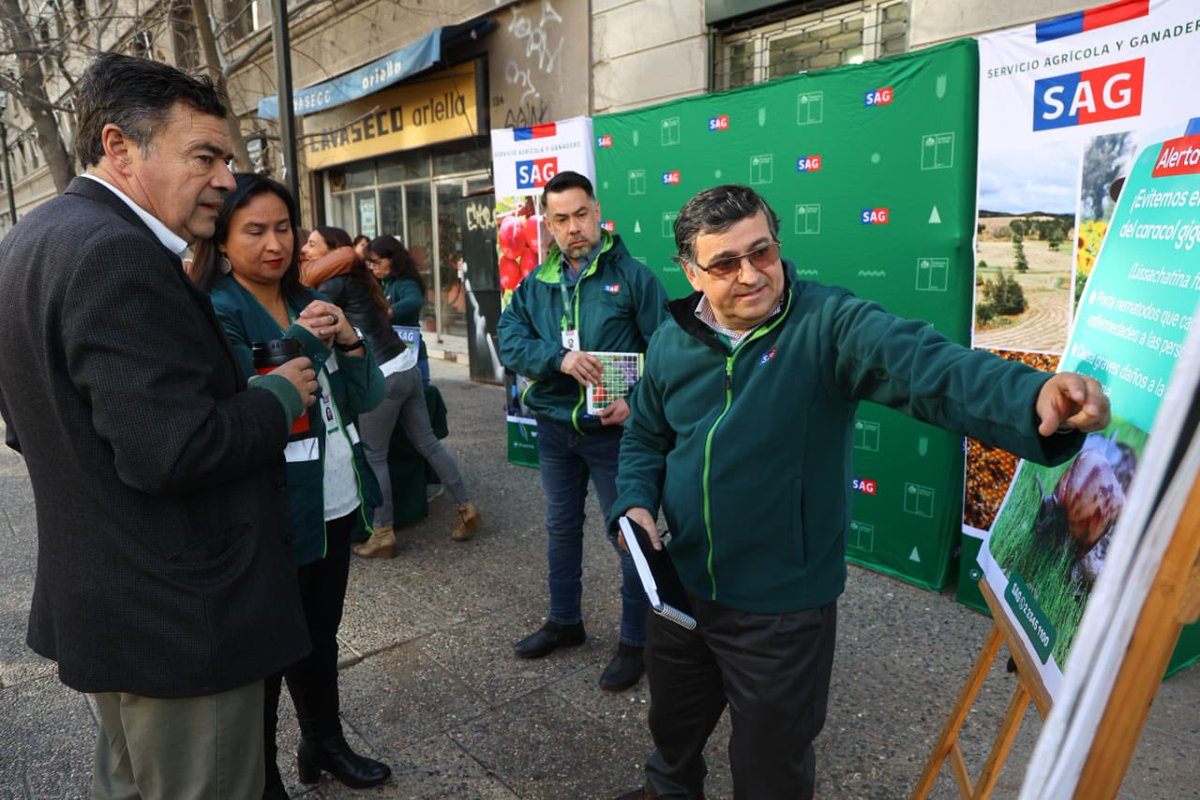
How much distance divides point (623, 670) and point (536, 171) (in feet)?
12.3

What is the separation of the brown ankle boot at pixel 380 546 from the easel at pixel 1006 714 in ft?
10.6

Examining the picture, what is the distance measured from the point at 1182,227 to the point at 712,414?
3.35ft

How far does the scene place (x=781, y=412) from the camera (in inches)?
74.0

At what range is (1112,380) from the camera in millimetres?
1597

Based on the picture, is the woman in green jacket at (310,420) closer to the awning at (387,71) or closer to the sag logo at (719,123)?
the sag logo at (719,123)

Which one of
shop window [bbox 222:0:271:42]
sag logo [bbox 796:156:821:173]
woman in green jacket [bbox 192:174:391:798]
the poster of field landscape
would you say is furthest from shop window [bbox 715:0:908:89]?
shop window [bbox 222:0:271:42]

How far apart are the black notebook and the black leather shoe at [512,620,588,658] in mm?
1561

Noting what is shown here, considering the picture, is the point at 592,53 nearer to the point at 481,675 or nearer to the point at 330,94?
the point at 330,94

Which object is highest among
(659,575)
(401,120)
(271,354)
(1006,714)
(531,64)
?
(531,64)

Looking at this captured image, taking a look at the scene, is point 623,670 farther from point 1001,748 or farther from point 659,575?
point 1001,748

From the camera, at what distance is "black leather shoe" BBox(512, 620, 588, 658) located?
3451 mm

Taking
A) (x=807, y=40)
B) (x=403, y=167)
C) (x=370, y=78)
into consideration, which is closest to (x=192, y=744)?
(x=807, y=40)

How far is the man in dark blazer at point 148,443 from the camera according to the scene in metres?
1.43

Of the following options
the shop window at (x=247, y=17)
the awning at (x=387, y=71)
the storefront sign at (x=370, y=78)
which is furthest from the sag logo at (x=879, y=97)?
the shop window at (x=247, y=17)
